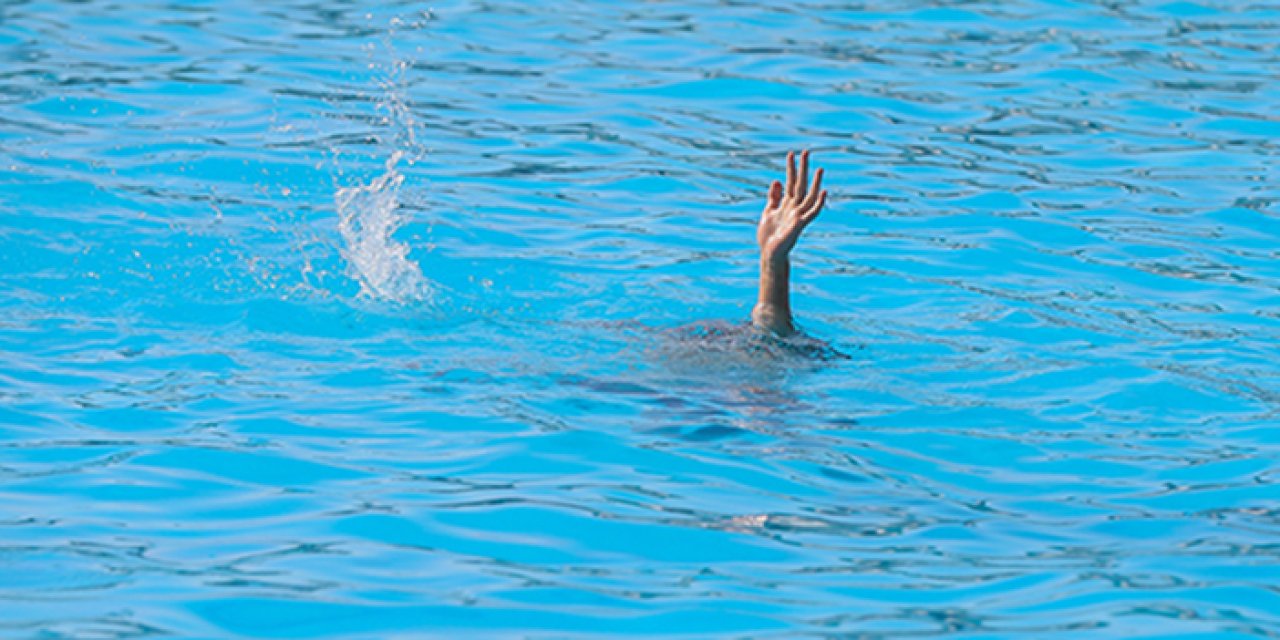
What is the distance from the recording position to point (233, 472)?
6059 mm

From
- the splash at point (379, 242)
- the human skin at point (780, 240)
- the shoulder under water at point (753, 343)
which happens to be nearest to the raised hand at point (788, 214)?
the human skin at point (780, 240)

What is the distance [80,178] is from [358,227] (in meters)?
1.69

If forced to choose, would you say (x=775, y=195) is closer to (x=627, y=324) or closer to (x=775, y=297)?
(x=775, y=297)

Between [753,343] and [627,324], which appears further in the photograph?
[627,324]

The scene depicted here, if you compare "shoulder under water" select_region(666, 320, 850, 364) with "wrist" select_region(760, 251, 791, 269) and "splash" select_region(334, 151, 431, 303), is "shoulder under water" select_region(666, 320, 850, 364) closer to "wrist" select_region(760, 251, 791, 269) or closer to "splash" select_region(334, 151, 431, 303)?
"wrist" select_region(760, 251, 791, 269)

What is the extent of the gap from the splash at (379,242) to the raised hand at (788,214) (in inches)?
72.8

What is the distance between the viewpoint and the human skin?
736cm

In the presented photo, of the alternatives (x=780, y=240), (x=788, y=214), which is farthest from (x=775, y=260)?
(x=788, y=214)

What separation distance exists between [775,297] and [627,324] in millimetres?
773

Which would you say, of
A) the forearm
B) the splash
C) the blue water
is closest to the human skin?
the forearm

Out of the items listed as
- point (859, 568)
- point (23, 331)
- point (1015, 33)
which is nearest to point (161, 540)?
point (859, 568)

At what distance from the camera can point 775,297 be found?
7.50 m

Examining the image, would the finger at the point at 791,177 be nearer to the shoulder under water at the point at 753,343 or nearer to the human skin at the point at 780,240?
the human skin at the point at 780,240

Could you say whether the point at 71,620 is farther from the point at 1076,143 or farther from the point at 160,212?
the point at 1076,143
